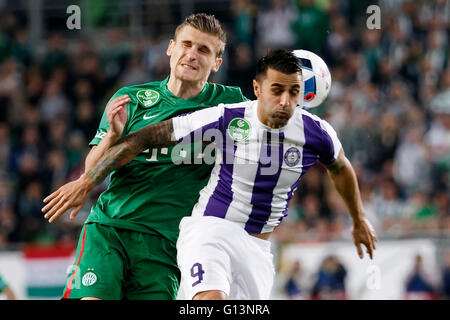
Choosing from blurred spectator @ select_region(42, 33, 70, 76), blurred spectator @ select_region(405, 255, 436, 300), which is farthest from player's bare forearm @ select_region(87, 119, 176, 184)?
blurred spectator @ select_region(42, 33, 70, 76)

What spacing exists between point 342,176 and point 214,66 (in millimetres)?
1128

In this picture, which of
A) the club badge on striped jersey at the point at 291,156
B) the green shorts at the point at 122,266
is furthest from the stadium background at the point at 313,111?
the club badge on striped jersey at the point at 291,156

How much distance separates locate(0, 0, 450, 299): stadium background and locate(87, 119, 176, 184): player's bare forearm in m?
5.07

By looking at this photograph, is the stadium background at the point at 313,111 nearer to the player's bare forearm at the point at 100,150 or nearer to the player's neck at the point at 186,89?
the player's neck at the point at 186,89

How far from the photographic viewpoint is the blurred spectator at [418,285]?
1016 centimetres

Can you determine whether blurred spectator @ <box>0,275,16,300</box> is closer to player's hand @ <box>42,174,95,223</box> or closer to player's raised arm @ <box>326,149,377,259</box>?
player's hand @ <box>42,174,95,223</box>

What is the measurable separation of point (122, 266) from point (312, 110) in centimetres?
635

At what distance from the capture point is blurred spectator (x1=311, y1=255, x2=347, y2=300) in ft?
33.2

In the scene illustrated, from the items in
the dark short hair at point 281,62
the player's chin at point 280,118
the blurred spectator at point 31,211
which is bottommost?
the blurred spectator at point 31,211

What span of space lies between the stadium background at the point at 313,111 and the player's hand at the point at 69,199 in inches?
210

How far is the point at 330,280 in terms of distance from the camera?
1020cm

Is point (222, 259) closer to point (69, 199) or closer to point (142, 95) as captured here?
point (69, 199)

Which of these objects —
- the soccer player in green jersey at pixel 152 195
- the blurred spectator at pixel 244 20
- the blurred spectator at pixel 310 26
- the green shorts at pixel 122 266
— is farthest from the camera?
the blurred spectator at pixel 244 20
